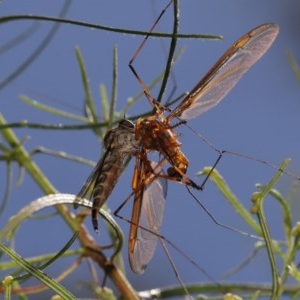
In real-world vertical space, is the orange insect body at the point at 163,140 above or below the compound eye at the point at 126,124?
below

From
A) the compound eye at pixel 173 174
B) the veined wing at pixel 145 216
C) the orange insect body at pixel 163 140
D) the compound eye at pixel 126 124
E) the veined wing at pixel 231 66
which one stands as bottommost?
the veined wing at pixel 145 216

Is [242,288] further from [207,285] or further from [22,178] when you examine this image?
[22,178]

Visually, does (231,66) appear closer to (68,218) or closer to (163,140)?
(163,140)

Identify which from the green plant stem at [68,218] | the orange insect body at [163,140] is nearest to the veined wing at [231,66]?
the orange insect body at [163,140]

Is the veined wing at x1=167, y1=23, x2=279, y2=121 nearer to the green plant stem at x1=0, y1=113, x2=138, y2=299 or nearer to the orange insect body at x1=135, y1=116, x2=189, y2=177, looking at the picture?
the orange insect body at x1=135, y1=116, x2=189, y2=177

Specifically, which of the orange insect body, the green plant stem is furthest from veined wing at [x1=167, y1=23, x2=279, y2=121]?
the green plant stem

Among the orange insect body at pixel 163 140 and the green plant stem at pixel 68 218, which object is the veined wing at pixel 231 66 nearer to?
the orange insect body at pixel 163 140

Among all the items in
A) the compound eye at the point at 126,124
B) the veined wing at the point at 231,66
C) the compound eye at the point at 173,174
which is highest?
the veined wing at the point at 231,66
